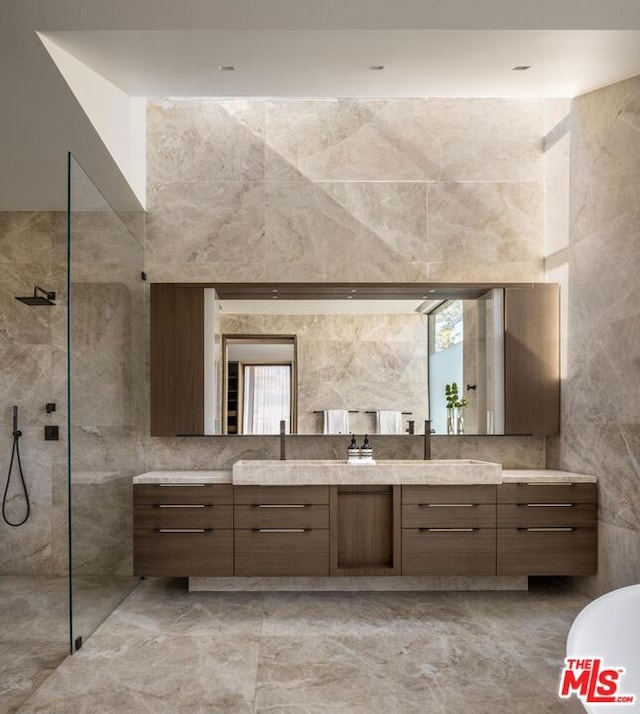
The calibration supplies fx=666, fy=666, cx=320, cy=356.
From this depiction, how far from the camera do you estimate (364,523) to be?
4.02 metres

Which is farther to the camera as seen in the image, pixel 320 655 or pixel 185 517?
pixel 185 517

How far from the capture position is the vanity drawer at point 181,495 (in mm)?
3977

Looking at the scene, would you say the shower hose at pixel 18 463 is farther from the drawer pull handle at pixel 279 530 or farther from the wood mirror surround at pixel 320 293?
the drawer pull handle at pixel 279 530

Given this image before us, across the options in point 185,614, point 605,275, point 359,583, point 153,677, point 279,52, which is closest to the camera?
point 153,677

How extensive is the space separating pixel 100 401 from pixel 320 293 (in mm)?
1738

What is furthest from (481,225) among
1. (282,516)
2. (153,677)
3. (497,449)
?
(153,677)

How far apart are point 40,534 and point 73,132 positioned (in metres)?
2.72

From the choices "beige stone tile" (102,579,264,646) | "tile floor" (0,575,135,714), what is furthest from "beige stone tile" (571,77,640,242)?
"tile floor" (0,575,135,714)

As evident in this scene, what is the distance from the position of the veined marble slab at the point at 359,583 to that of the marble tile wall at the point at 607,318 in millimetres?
540

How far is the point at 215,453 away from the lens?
15.0 feet

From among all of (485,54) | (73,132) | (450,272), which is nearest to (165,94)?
(73,132)

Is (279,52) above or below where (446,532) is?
above

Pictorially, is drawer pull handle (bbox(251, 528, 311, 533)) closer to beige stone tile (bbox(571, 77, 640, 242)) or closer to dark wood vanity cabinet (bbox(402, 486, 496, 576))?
dark wood vanity cabinet (bbox(402, 486, 496, 576))

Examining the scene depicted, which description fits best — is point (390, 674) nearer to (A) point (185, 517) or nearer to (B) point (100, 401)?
(A) point (185, 517)
